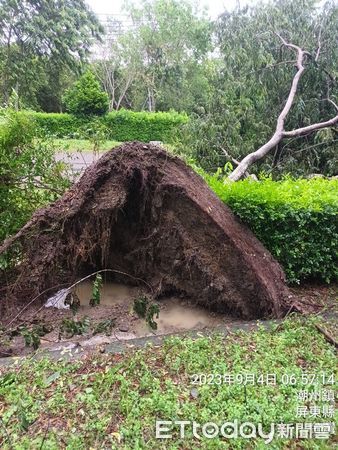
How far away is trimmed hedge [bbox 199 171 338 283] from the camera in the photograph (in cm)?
439

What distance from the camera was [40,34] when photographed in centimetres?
1923

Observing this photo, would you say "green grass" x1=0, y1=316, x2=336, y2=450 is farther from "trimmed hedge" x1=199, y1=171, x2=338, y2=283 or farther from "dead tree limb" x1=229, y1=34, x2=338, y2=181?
"dead tree limb" x1=229, y1=34, x2=338, y2=181

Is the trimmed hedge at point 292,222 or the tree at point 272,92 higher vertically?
the tree at point 272,92

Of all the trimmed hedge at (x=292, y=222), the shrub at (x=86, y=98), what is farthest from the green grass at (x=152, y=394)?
the shrub at (x=86, y=98)

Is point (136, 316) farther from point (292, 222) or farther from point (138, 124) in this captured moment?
point (138, 124)

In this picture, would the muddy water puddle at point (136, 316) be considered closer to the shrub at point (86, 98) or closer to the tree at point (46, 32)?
the tree at point (46, 32)

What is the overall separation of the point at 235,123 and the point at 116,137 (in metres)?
15.9

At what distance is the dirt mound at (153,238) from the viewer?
373cm

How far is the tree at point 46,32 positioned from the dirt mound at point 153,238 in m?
17.7

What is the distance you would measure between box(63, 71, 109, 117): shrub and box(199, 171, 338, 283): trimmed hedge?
62.2 ft

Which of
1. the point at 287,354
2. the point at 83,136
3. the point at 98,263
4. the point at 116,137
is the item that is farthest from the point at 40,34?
the point at 287,354

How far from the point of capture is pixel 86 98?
2188 centimetres

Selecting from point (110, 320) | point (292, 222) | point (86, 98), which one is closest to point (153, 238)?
point (110, 320)

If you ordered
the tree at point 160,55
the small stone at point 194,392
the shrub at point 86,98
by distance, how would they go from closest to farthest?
the small stone at point 194,392, the shrub at point 86,98, the tree at point 160,55
